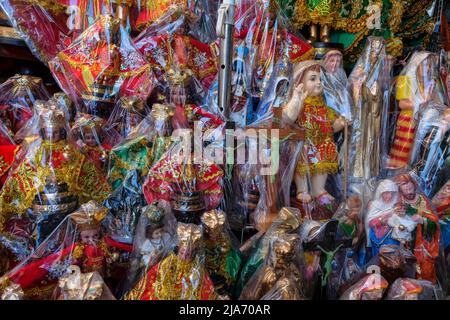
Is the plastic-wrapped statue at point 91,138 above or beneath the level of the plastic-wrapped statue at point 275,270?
above

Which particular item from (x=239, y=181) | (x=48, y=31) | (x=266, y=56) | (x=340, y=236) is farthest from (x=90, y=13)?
(x=340, y=236)

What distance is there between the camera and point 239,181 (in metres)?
2.24

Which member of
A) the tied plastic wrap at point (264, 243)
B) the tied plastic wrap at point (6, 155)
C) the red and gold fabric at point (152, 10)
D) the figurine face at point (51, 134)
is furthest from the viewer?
the red and gold fabric at point (152, 10)

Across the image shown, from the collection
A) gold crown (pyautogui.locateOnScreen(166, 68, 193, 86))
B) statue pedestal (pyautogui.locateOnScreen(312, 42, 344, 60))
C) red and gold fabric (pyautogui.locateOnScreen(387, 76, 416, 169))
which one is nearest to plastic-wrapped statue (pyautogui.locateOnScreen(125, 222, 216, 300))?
gold crown (pyautogui.locateOnScreen(166, 68, 193, 86))

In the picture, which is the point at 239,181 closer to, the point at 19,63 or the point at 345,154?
the point at 345,154

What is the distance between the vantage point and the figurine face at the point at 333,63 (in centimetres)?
265

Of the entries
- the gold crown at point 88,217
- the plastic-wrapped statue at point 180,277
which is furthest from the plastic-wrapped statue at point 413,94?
the gold crown at point 88,217

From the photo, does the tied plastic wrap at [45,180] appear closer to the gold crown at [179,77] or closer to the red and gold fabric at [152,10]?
the gold crown at [179,77]

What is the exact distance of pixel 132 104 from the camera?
230cm

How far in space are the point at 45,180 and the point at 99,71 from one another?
0.77 m

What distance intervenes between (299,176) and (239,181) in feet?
0.93

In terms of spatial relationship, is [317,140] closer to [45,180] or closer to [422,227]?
[422,227]

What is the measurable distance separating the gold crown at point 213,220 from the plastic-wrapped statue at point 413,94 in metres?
1.19

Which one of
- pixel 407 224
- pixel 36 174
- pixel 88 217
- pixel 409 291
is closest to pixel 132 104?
pixel 36 174
